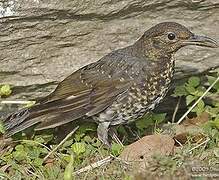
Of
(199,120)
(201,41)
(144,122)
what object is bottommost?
(199,120)

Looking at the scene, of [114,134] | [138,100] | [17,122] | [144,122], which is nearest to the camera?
[138,100]

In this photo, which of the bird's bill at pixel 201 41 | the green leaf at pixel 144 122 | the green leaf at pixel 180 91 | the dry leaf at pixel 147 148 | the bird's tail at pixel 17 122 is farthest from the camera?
the green leaf at pixel 180 91

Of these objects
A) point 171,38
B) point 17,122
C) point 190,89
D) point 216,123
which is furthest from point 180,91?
point 17,122

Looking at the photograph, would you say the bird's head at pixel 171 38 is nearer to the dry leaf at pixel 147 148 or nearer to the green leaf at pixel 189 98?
the green leaf at pixel 189 98

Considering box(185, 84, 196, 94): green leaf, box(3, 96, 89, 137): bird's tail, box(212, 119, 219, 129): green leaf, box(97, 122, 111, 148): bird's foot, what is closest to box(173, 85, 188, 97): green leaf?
box(185, 84, 196, 94): green leaf

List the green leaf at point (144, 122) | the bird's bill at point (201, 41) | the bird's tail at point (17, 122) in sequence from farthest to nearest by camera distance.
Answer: the green leaf at point (144, 122), the bird's tail at point (17, 122), the bird's bill at point (201, 41)

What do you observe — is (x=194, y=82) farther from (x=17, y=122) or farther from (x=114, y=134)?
(x=17, y=122)

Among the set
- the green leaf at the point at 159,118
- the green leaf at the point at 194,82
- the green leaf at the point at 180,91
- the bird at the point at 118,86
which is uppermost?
the bird at the point at 118,86

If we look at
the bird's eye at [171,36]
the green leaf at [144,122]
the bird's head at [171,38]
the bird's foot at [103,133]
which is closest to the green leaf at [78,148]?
the bird's foot at [103,133]

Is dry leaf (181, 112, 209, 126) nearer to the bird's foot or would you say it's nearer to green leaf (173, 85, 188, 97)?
green leaf (173, 85, 188, 97)
